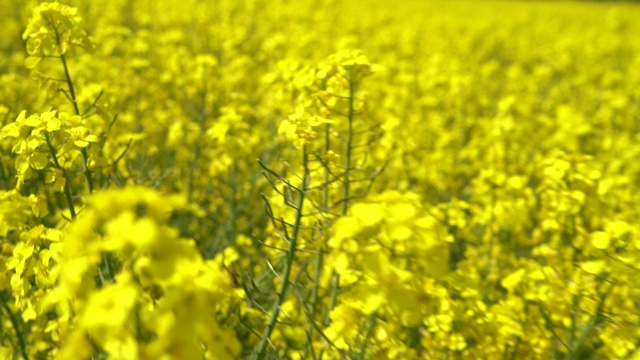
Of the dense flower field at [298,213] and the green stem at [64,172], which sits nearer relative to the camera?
the dense flower field at [298,213]

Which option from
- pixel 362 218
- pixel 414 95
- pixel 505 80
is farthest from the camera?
pixel 505 80

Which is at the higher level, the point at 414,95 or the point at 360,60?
the point at 360,60

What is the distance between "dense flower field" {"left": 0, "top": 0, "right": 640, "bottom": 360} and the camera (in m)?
1.09

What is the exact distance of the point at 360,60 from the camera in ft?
6.53

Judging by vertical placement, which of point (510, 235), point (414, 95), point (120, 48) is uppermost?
point (120, 48)

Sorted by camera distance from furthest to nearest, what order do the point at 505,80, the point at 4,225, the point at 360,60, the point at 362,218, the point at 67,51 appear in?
the point at 505,80
the point at 67,51
the point at 360,60
the point at 4,225
the point at 362,218

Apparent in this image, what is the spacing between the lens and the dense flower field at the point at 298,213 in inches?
42.8

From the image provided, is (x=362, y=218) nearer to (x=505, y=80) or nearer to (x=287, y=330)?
(x=287, y=330)

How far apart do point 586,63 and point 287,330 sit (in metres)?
8.29

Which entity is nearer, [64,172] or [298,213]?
[298,213]

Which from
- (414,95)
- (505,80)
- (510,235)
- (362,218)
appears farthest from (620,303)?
(505,80)

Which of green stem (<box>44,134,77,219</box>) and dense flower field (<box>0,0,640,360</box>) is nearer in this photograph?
dense flower field (<box>0,0,640,360</box>)

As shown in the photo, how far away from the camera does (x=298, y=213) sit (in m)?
1.58

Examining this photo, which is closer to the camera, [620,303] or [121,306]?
[121,306]
